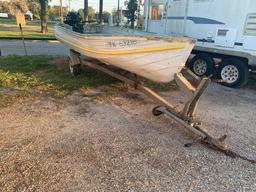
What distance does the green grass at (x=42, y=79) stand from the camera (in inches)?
230

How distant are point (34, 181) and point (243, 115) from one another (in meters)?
4.22

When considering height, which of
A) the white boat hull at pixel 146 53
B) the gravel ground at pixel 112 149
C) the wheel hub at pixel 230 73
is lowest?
the gravel ground at pixel 112 149

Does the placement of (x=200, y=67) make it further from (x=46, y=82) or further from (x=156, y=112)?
(x=46, y=82)

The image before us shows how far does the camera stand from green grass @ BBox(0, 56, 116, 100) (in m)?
5.85

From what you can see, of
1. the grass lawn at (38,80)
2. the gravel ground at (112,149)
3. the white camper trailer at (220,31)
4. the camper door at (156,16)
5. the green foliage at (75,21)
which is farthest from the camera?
the camper door at (156,16)

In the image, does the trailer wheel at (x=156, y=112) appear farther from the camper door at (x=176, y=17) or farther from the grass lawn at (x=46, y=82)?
the camper door at (x=176, y=17)

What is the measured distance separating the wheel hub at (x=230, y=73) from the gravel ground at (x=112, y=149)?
2203 mm

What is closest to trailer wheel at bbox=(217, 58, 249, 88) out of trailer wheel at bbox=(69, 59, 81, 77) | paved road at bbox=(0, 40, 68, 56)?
trailer wheel at bbox=(69, 59, 81, 77)

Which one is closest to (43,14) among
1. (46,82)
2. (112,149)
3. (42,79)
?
(42,79)

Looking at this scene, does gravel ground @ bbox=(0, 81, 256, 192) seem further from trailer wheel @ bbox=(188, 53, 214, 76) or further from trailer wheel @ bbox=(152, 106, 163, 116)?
trailer wheel @ bbox=(188, 53, 214, 76)

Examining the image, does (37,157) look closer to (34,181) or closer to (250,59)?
(34,181)

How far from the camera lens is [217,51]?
7531 millimetres

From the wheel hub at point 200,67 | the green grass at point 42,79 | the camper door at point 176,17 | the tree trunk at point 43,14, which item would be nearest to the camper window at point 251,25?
the wheel hub at point 200,67

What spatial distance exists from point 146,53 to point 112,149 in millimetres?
1959
